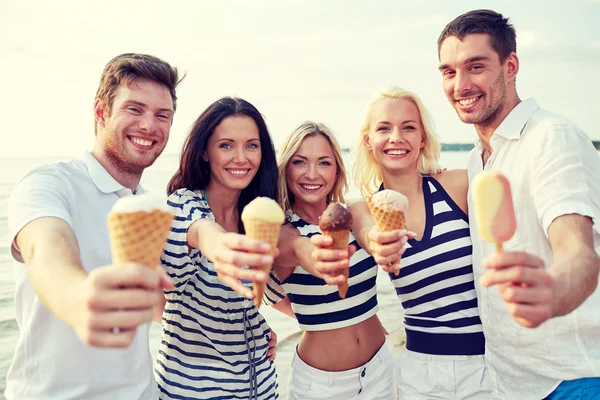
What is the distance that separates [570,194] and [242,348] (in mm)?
2517

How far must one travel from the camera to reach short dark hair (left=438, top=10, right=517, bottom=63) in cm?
365

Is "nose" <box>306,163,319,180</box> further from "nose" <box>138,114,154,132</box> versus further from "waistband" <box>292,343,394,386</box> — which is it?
"waistband" <box>292,343,394,386</box>

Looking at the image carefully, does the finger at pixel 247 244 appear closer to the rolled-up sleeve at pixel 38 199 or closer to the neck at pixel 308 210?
the rolled-up sleeve at pixel 38 199

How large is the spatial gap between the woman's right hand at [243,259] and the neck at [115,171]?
1693mm

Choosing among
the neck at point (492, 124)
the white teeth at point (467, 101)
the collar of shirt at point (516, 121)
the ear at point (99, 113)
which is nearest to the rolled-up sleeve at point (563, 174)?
the collar of shirt at point (516, 121)

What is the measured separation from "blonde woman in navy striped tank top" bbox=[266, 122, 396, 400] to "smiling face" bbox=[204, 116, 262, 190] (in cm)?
59

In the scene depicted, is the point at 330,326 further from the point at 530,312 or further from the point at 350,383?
the point at 530,312

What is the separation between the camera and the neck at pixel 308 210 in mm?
4387

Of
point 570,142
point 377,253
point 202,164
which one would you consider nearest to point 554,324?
point 570,142

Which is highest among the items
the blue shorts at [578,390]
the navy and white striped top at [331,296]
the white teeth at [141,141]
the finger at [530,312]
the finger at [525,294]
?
the white teeth at [141,141]

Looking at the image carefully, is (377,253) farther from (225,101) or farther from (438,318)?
(225,101)

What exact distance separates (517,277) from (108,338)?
155 cm

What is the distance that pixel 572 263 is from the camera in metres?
2.38

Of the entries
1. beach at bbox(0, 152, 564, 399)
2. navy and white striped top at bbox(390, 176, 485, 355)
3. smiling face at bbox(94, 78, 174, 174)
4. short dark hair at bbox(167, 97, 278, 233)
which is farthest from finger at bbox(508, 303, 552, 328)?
beach at bbox(0, 152, 564, 399)
